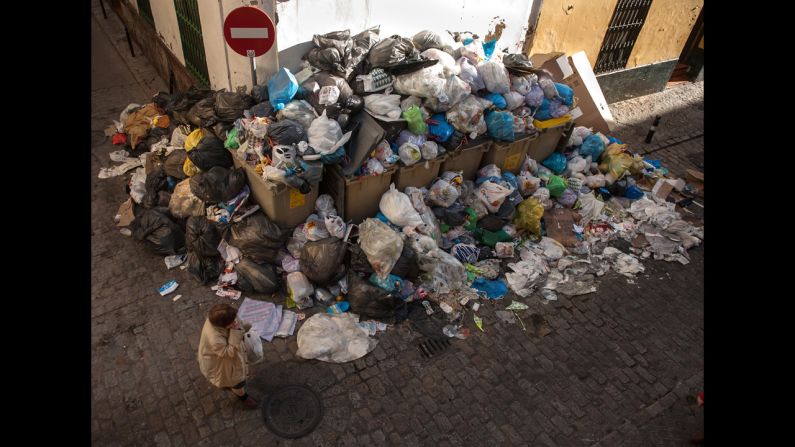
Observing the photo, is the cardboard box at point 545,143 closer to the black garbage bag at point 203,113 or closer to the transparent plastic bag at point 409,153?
the transparent plastic bag at point 409,153

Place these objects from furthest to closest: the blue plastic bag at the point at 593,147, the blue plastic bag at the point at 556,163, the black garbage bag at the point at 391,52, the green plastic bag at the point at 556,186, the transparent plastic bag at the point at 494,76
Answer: the blue plastic bag at the point at 593,147 → the blue plastic bag at the point at 556,163 → the green plastic bag at the point at 556,186 → the transparent plastic bag at the point at 494,76 → the black garbage bag at the point at 391,52

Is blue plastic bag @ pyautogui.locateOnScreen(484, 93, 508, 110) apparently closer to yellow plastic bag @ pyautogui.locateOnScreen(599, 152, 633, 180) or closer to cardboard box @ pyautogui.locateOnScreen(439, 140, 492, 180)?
cardboard box @ pyautogui.locateOnScreen(439, 140, 492, 180)

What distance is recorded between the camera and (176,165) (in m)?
5.50

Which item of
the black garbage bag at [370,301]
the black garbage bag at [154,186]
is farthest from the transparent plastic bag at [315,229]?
the black garbage bag at [154,186]

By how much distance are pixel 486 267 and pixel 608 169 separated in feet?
9.74

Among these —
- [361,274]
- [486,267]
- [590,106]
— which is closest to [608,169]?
[590,106]

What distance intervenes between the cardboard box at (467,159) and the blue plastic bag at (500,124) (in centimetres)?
16

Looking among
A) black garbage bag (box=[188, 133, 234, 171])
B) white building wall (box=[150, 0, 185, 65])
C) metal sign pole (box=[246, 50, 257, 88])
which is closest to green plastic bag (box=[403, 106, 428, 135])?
metal sign pole (box=[246, 50, 257, 88])

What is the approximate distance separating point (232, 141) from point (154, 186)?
136 centimetres

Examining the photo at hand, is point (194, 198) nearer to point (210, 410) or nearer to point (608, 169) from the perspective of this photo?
point (210, 410)

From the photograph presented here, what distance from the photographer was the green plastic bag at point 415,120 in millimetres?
5012

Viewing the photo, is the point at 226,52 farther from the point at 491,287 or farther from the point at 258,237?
the point at 491,287

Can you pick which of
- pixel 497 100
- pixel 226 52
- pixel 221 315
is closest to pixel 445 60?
pixel 497 100

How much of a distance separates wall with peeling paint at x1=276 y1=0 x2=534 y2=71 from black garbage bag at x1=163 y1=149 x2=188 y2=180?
5.49ft
